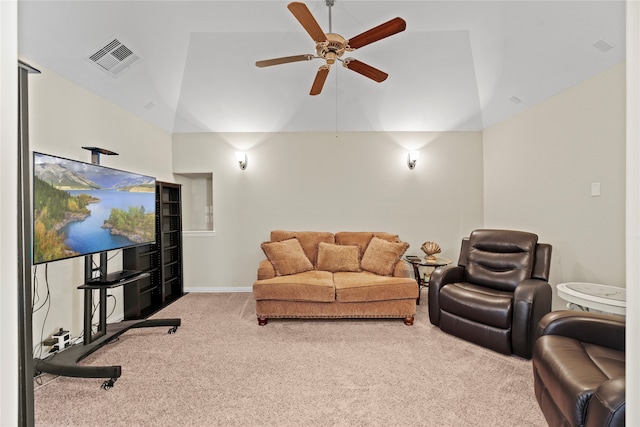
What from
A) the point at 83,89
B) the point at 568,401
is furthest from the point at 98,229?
the point at 568,401

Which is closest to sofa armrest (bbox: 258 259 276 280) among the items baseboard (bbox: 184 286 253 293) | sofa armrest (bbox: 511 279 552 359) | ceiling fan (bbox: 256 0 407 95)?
baseboard (bbox: 184 286 253 293)

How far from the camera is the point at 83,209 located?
2176 mm

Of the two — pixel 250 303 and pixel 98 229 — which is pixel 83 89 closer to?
pixel 98 229

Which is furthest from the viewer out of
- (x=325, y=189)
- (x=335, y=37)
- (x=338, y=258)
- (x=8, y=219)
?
(x=325, y=189)

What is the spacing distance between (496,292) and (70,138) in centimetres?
410

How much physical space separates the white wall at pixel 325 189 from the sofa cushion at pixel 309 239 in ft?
1.34

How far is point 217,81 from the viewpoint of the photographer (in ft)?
11.0

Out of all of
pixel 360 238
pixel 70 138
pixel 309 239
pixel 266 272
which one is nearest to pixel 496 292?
pixel 360 238

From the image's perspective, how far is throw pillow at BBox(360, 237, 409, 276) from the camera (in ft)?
11.0

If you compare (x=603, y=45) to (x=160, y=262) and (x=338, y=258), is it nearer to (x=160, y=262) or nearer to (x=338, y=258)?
(x=338, y=258)

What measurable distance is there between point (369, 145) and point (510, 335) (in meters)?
2.89

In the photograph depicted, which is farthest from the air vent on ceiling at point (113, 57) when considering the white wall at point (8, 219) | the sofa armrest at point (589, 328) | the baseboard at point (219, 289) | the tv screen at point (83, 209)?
the sofa armrest at point (589, 328)

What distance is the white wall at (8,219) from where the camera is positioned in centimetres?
38

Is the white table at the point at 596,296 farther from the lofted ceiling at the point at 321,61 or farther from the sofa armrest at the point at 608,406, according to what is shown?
the lofted ceiling at the point at 321,61
